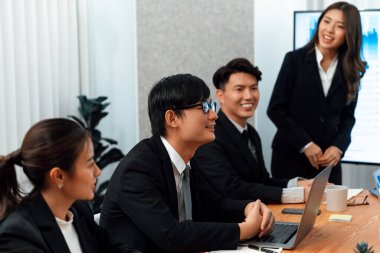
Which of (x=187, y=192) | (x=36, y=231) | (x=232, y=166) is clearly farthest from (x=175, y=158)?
(x=36, y=231)

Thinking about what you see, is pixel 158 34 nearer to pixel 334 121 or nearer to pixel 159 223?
pixel 334 121

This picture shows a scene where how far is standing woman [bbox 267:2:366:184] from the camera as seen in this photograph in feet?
11.2

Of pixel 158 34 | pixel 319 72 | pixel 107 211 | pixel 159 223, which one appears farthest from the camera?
pixel 158 34

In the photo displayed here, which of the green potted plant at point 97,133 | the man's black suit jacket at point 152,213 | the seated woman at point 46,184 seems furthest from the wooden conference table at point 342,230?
the green potted plant at point 97,133

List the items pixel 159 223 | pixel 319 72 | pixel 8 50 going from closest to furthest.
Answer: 1. pixel 159 223
2. pixel 319 72
3. pixel 8 50

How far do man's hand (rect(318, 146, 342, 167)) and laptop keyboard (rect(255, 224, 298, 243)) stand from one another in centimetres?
116

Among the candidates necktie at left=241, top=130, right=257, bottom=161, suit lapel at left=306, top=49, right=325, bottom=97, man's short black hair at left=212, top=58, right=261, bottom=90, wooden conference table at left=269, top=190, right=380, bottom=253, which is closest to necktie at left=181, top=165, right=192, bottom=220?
wooden conference table at left=269, top=190, right=380, bottom=253

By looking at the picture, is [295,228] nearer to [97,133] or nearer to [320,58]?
[320,58]

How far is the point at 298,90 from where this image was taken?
11.7ft

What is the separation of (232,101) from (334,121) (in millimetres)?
964

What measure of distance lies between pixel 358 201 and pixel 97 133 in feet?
6.91

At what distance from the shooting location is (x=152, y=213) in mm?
2033

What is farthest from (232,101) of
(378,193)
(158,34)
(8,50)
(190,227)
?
(8,50)

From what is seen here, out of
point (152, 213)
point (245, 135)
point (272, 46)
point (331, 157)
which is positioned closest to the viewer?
point (152, 213)
